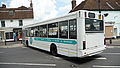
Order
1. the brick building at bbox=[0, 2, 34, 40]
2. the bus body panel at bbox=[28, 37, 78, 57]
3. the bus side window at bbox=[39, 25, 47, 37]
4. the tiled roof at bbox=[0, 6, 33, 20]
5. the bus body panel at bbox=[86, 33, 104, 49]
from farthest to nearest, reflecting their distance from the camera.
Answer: the tiled roof at bbox=[0, 6, 33, 20] → the brick building at bbox=[0, 2, 34, 40] → the bus side window at bbox=[39, 25, 47, 37] → the bus body panel at bbox=[28, 37, 78, 57] → the bus body panel at bbox=[86, 33, 104, 49]

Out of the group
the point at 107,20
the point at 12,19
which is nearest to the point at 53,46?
the point at 107,20

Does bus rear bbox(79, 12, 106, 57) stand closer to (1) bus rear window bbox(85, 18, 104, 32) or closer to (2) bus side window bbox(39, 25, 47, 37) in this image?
(1) bus rear window bbox(85, 18, 104, 32)

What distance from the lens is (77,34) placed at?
6.64 meters

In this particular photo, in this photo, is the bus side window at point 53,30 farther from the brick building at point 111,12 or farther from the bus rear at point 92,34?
the brick building at point 111,12

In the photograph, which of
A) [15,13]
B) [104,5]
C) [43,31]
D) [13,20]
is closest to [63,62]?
[43,31]

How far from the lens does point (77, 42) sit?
6.64m

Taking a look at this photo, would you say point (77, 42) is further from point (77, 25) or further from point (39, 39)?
point (39, 39)

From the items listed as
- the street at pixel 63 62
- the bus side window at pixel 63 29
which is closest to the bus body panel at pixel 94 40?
the street at pixel 63 62

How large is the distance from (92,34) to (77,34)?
1.09 metres

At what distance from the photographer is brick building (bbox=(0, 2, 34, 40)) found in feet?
103

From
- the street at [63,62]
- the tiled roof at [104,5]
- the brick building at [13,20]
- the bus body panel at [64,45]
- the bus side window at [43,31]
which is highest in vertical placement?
the tiled roof at [104,5]

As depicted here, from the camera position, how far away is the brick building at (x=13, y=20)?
3130cm

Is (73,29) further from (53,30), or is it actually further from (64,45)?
(53,30)

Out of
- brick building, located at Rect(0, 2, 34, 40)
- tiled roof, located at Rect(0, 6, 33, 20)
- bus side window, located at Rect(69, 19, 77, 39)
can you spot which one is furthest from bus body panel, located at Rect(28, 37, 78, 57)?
tiled roof, located at Rect(0, 6, 33, 20)
